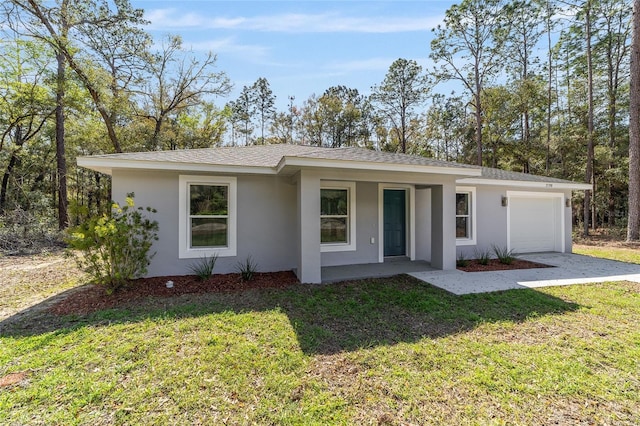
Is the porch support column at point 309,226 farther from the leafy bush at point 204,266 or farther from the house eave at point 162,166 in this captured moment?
the leafy bush at point 204,266

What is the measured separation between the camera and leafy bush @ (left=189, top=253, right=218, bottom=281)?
6387 millimetres

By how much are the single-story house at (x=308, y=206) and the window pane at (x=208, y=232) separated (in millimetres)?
22

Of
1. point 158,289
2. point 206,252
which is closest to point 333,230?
point 206,252

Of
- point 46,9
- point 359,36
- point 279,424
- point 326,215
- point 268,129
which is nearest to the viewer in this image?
point 279,424

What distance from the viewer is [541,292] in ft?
18.3

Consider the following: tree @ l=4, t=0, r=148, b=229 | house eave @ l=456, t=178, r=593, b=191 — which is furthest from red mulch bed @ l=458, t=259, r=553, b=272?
tree @ l=4, t=0, r=148, b=229

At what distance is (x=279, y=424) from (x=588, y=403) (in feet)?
8.70

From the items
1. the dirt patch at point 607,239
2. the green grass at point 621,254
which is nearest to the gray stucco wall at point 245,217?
the green grass at point 621,254

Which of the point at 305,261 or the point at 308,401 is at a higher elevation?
the point at 305,261

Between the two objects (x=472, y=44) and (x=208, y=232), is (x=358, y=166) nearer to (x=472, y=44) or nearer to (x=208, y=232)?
(x=208, y=232)

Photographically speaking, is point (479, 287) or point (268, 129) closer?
point (479, 287)

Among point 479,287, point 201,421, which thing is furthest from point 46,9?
point 479,287

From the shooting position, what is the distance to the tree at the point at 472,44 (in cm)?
1725

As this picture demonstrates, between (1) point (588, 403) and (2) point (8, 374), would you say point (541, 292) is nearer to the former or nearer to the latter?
(1) point (588, 403)
